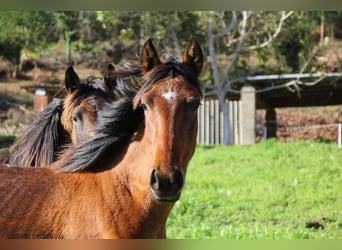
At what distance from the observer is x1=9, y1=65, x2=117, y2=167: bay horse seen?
1.96m

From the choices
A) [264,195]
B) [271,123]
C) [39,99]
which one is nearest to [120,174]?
[264,195]

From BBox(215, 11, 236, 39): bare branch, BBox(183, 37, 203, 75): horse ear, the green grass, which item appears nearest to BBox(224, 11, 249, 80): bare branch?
BBox(215, 11, 236, 39): bare branch

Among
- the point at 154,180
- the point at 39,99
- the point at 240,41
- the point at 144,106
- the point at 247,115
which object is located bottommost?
the point at 247,115

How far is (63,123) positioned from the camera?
2135 mm

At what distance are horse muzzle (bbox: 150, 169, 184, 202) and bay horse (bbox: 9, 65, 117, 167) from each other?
0.69 m

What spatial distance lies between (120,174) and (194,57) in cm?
35

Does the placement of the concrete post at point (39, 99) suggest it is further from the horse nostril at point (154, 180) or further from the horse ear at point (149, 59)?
the horse nostril at point (154, 180)

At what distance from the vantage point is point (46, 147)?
1964 mm

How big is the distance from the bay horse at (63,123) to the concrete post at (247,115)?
13.8ft

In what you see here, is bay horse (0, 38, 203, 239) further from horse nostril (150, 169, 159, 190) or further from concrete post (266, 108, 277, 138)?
concrete post (266, 108, 277, 138)

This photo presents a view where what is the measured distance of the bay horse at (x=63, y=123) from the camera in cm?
196

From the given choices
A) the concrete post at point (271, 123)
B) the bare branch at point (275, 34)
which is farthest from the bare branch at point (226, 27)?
the concrete post at point (271, 123)

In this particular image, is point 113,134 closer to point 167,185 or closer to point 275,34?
point 167,185

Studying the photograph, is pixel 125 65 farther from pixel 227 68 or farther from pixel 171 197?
pixel 227 68
